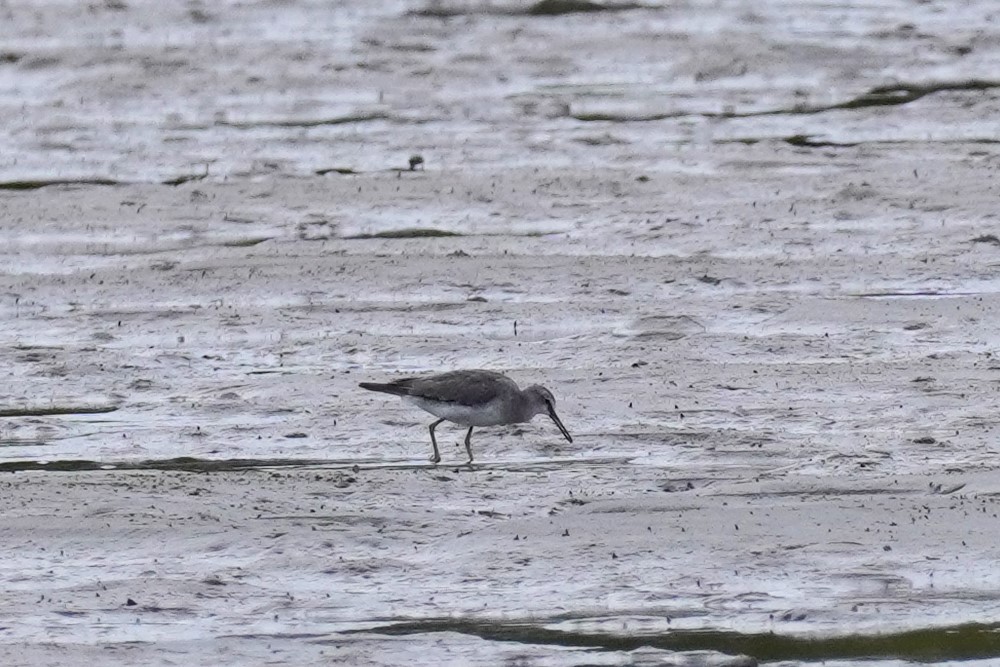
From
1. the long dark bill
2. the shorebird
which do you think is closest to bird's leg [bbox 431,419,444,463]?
the shorebird

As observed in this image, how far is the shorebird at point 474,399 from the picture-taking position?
7684 millimetres

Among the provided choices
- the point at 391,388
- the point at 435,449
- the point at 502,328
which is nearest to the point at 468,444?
the point at 435,449

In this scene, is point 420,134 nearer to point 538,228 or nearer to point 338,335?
point 538,228

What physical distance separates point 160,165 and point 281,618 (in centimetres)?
551

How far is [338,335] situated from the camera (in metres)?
8.88

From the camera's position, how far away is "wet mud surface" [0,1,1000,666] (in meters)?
6.37

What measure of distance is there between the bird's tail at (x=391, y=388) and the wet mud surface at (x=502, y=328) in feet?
0.66

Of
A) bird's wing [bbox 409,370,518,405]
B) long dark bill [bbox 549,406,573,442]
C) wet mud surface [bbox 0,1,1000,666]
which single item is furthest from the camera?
bird's wing [bbox 409,370,518,405]

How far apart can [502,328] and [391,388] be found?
117 cm

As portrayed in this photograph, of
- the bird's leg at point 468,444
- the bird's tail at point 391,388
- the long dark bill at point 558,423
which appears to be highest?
the bird's tail at point 391,388

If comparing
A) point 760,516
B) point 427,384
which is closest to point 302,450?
point 427,384

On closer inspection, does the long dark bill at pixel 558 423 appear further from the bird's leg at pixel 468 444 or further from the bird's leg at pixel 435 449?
the bird's leg at pixel 435 449

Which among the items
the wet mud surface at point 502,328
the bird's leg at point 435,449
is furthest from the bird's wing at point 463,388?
the wet mud surface at point 502,328

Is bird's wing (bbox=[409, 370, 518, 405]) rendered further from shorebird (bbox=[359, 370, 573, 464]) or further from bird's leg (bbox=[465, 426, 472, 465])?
bird's leg (bbox=[465, 426, 472, 465])
